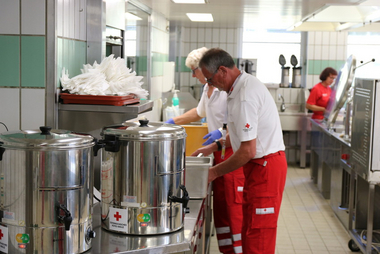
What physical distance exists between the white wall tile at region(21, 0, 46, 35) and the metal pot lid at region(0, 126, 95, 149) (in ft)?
2.19

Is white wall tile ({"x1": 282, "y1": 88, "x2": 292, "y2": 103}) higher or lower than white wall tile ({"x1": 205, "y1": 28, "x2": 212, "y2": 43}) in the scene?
lower

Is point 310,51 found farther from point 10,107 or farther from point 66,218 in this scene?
point 66,218

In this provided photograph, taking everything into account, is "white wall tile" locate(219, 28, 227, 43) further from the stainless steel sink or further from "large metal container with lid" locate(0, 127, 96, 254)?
"large metal container with lid" locate(0, 127, 96, 254)

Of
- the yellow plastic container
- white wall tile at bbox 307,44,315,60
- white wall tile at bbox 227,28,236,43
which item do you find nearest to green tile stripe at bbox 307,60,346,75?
white wall tile at bbox 307,44,315,60

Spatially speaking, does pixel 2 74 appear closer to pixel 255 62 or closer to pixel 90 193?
pixel 90 193

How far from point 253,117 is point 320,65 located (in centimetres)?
601

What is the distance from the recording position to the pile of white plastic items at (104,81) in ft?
7.64

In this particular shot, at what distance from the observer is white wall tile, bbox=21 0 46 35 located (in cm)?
219

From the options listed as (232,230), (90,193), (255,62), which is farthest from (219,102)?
(255,62)

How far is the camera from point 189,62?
13.9 ft

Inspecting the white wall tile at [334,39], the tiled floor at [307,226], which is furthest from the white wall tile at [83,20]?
the white wall tile at [334,39]

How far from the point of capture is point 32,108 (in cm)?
227

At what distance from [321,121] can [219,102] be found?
131 inches

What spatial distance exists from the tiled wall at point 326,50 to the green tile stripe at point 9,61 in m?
6.81
